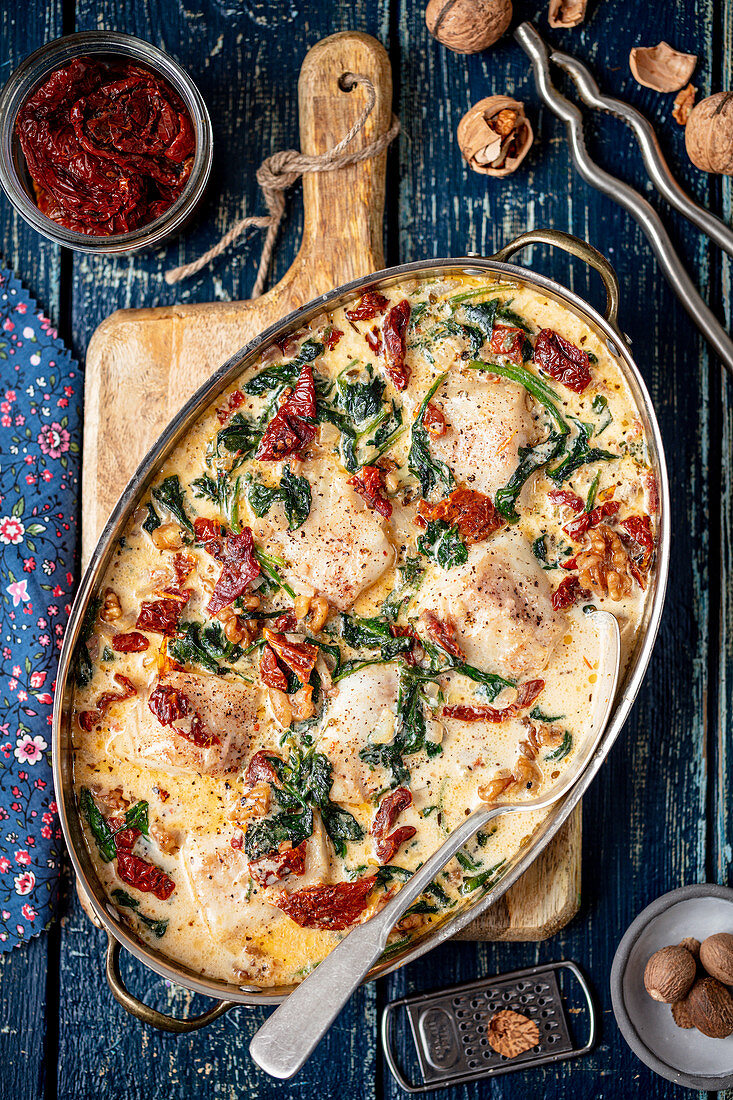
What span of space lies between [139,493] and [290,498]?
0.45 meters

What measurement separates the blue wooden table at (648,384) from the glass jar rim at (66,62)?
24cm

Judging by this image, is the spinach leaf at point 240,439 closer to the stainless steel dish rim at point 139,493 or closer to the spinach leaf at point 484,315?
the stainless steel dish rim at point 139,493

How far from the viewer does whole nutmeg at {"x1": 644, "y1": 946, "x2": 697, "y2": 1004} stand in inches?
102

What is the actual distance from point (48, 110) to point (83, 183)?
0.26 m

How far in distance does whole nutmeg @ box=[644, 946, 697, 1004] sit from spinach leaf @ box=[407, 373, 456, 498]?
1.65m

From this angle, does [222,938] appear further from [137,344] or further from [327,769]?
[137,344]

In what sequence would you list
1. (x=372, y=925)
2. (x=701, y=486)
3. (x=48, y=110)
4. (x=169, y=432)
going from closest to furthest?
(x=372, y=925) → (x=169, y=432) → (x=48, y=110) → (x=701, y=486)

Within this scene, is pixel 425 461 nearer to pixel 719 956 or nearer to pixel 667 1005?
pixel 719 956

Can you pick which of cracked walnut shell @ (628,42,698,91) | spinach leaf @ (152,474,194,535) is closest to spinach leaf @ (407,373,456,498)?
spinach leaf @ (152,474,194,535)

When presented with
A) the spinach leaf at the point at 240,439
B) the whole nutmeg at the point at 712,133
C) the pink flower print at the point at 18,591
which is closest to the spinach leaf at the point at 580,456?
the spinach leaf at the point at 240,439

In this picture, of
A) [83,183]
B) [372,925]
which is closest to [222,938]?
[372,925]

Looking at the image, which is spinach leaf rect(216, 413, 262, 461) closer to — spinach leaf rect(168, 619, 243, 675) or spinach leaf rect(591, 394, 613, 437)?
spinach leaf rect(168, 619, 243, 675)

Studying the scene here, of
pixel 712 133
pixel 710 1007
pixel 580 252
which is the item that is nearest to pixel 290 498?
pixel 580 252

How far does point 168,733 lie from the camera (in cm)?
244
